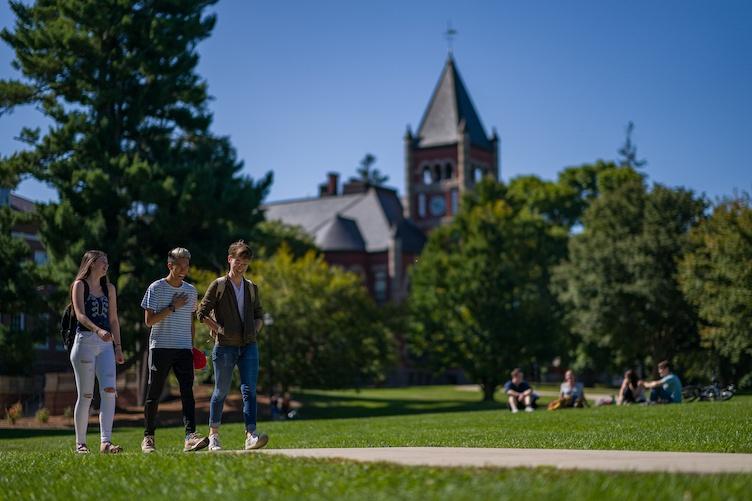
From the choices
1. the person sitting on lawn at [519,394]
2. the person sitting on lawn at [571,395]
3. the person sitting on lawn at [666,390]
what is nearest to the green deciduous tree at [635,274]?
the person sitting on lawn at [571,395]

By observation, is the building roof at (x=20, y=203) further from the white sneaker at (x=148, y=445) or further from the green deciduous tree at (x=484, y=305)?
the white sneaker at (x=148, y=445)

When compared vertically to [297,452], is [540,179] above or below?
above

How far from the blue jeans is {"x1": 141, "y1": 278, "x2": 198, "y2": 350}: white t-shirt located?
0.47 meters

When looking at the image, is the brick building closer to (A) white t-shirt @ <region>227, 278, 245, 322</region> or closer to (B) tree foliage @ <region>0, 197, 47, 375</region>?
(B) tree foliage @ <region>0, 197, 47, 375</region>

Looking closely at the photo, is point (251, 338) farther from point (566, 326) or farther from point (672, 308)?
point (566, 326)

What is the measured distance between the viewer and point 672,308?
52.5 m

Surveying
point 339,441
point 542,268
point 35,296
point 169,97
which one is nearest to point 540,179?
point 542,268

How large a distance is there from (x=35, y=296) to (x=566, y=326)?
32.6m

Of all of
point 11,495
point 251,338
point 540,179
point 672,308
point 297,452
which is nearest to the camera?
point 11,495

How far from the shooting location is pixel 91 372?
39.0 ft

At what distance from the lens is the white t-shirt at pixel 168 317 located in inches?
464

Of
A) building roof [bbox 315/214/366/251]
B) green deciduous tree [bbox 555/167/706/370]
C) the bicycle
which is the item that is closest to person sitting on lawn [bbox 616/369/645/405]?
the bicycle

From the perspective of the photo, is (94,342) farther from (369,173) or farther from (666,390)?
(369,173)

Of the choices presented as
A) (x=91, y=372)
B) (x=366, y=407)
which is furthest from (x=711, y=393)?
(x=91, y=372)
